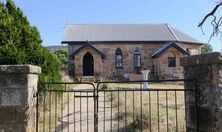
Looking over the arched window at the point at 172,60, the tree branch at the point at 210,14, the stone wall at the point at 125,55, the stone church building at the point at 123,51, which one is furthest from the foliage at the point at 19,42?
the arched window at the point at 172,60

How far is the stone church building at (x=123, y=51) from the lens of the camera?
30.8m

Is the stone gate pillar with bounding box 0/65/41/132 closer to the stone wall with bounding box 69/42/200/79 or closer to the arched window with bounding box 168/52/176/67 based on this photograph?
the stone wall with bounding box 69/42/200/79

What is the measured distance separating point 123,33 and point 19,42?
25359mm

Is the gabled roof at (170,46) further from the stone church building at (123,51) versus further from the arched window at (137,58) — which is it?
the arched window at (137,58)

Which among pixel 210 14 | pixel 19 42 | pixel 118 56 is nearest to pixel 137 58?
pixel 118 56

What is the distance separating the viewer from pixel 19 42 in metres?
8.67

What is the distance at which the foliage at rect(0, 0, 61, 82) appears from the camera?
26.6 ft

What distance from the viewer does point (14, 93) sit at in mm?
5211

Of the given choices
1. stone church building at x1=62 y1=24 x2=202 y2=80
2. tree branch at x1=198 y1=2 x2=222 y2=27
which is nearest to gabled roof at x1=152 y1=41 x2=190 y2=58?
stone church building at x1=62 y1=24 x2=202 y2=80

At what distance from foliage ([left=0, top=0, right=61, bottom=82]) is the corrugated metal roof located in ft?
70.4

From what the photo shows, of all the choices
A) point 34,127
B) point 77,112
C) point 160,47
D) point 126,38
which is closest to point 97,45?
point 126,38

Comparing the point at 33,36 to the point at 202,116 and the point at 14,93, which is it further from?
the point at 202,116

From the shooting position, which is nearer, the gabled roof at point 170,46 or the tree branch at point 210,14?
the tree branch at point 210,14

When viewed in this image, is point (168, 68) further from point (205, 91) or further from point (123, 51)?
point (205, 91)
